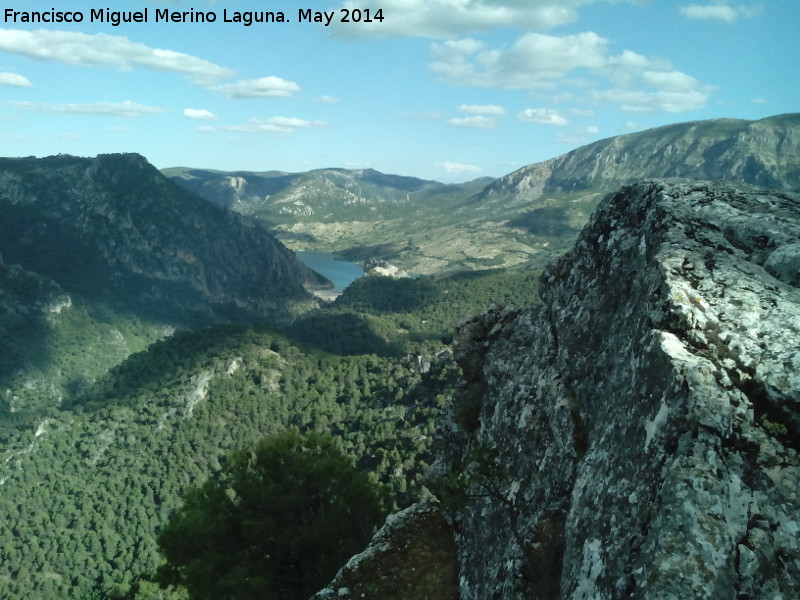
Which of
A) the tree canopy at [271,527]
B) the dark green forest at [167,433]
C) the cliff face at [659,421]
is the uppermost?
the cliff face at [659,421]

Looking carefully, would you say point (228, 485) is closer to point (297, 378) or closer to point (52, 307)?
point (297, 378)

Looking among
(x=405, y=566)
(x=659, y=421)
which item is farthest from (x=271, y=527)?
(x=659, y=421)

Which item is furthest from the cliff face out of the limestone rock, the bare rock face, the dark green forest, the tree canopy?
the dark green forest

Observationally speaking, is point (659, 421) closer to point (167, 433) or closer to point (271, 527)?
point (271, 527)

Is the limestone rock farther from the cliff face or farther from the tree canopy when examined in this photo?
the tree canopy

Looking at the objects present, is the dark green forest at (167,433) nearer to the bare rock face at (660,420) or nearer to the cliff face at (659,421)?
the cliff face at (659,421)

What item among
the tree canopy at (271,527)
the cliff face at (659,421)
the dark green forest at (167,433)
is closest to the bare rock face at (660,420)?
the cliff face at (659,421)
